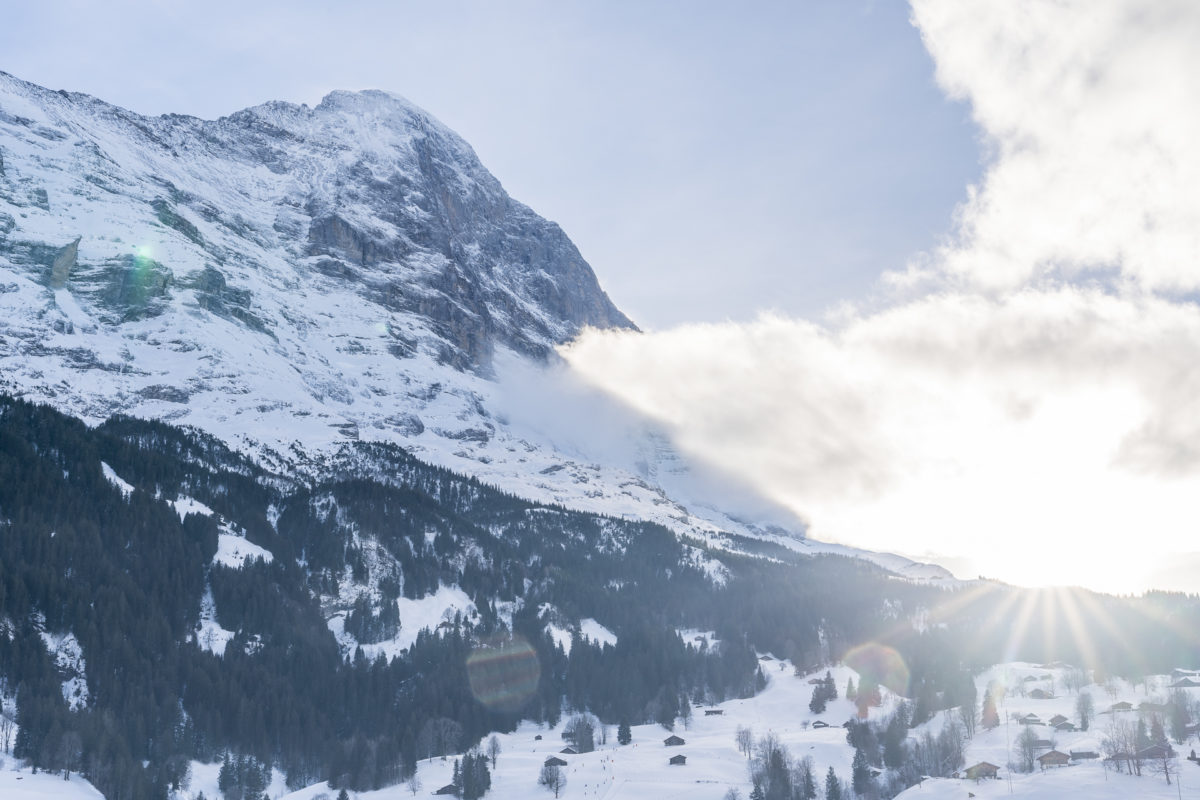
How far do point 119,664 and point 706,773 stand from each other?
9466 cm

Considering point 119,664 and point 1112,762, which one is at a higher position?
point 119,664

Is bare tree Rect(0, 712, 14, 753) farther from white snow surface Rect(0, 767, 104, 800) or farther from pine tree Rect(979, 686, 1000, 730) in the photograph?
pine tree Rect(979, 686, 1000, 730)

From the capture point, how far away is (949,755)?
556 feet

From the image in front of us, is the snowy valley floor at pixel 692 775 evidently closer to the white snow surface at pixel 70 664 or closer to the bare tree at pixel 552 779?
the bare tree at pixel 552 779

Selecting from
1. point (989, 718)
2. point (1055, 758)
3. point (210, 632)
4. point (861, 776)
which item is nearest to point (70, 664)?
point (210, 632)

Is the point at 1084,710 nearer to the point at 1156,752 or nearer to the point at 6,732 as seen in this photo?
the point at 1156,752

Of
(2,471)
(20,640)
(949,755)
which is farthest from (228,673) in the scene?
(949,755)

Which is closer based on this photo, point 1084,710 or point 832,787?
point 832,787

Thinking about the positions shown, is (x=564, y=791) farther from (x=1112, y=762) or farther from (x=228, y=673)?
(x=1112, y=762)

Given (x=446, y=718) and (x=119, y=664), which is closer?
(x=119, y=664)

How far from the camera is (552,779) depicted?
156250 millimetres

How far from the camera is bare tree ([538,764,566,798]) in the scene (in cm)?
15475

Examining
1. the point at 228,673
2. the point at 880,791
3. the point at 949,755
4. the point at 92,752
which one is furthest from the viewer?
the point at 228,673

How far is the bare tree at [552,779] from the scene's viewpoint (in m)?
155
